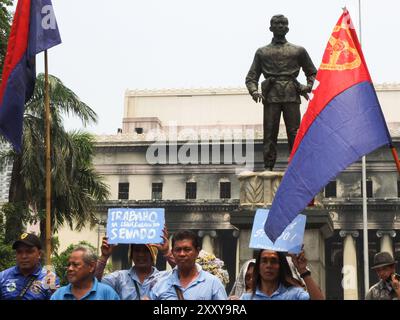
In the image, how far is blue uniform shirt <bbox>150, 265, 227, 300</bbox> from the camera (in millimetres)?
6762

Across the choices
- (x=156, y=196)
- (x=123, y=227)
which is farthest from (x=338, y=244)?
(x=123, y=227)

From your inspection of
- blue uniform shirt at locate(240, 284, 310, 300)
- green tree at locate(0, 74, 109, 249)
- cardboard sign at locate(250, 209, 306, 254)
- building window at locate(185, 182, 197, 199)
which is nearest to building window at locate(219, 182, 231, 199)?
building window at locate(185, 182, 197, 199)

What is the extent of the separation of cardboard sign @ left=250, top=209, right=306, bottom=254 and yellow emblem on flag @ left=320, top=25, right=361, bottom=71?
179 centimetres

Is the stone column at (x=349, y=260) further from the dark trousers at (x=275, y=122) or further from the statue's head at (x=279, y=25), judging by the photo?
the statue's head at (x=279, y=25)

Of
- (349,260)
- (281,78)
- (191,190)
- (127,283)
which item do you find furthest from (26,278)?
(191,190)

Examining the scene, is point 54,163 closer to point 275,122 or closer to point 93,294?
point 275,122

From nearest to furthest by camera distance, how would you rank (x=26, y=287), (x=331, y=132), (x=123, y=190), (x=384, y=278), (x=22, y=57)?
(x=26, y=287) < (x=384, y=278) < (x=331, y=132) < (x=22, y=57) < (x=123, y=190)

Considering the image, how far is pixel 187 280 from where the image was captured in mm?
6930

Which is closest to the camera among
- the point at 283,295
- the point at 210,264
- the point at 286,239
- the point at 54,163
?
the point at 283,295

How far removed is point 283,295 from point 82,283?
1.50 metres

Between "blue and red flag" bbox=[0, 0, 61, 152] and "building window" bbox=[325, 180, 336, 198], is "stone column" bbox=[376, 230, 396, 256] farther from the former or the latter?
"blue and red flag" bbox=[0, 0, 61, 152]

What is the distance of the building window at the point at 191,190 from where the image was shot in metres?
68.4

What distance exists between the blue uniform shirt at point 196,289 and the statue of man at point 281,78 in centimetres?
653

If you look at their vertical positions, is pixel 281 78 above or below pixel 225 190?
below
